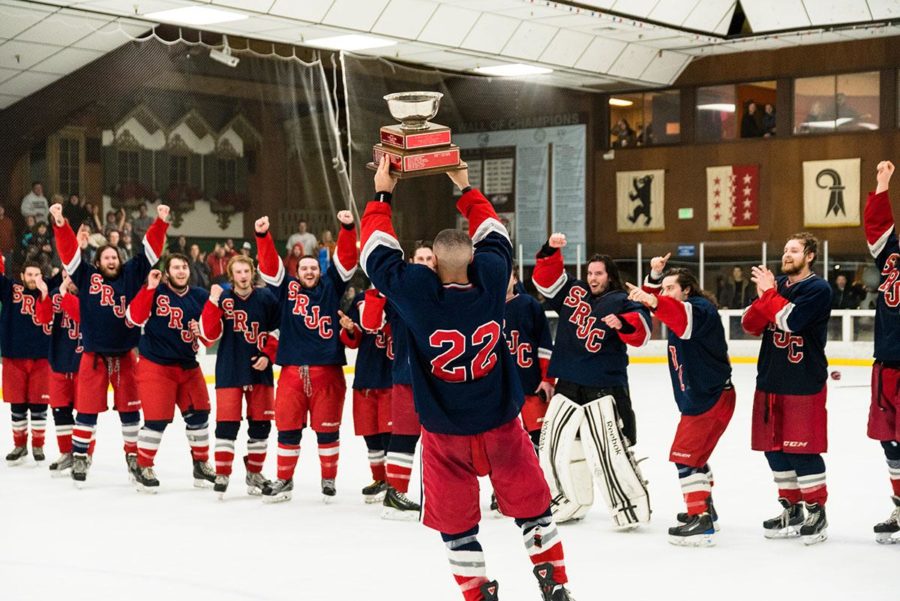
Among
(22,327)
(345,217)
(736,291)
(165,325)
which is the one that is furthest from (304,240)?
(345,217)

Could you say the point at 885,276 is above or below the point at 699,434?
above

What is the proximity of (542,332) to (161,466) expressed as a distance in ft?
9.83

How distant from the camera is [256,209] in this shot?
47.8 ft

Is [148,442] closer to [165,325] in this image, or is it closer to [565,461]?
[165,325]

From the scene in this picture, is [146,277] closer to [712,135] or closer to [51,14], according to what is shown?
[51,14]

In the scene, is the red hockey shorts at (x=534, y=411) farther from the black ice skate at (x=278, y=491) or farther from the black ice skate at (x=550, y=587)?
the black ice skate at (x=550, y=587)

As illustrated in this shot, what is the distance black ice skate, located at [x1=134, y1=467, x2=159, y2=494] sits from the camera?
687 centimetres

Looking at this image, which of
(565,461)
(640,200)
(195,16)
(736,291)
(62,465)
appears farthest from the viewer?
(640,200)

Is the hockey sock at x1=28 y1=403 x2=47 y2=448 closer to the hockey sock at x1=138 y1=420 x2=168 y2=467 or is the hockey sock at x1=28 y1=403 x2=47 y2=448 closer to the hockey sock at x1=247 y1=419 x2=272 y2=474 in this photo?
the hockey sock at x1=138 y1=420 x2=168 y2=467

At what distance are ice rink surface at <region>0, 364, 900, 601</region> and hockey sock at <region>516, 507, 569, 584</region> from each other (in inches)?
22.8

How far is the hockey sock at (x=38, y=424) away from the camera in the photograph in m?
8.02

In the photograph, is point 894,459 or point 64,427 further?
point 64,427

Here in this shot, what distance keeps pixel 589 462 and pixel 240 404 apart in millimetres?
2140

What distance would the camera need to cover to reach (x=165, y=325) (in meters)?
6.80
